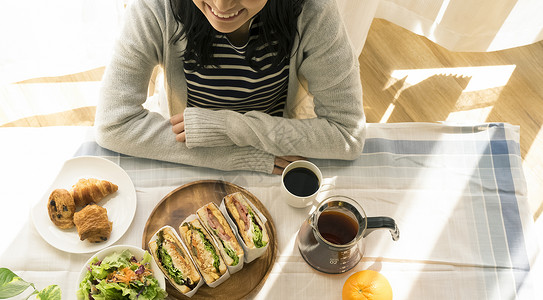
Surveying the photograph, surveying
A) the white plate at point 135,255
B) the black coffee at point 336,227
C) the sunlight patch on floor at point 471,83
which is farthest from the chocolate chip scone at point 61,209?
the sunlight patch on floor at point 471,83

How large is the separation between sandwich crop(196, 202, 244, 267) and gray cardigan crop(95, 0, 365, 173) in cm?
15

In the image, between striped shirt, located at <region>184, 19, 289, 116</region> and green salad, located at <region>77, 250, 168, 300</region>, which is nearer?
green salad, located at <region>77, 250, 168, 300</region>

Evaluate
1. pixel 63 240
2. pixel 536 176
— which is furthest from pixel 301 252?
pixel 536 176

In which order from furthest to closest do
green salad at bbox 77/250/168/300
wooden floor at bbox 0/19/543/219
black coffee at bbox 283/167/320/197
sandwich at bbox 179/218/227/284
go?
wooden floor at bbox 0/19/543/219 < black coffee at bbox 283/167/320/197 < sandwich at bbox 179/218/227/284 < green salad at bbox 77/250/168/300

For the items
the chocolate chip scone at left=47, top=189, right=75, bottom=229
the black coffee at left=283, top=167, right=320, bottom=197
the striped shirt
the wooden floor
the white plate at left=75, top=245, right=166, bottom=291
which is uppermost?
the striped shirt

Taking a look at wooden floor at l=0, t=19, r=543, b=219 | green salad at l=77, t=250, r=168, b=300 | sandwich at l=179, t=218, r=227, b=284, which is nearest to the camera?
green salad at l=77, t=250, r=168, b=300

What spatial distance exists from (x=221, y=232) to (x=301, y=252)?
191 millimetres

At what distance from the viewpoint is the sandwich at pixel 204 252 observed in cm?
99

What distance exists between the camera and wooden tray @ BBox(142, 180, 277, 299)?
1.03 m

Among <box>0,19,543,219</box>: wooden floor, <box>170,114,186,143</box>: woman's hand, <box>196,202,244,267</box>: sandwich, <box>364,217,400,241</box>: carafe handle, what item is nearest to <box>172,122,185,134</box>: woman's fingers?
<box>170,114,186,143</box>: woman's hand

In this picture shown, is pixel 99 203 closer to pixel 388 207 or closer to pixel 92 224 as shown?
pixel 92 224

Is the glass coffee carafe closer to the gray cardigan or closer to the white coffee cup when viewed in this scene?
the white coffee cup

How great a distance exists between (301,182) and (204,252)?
0.92 feet

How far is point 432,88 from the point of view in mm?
2000
